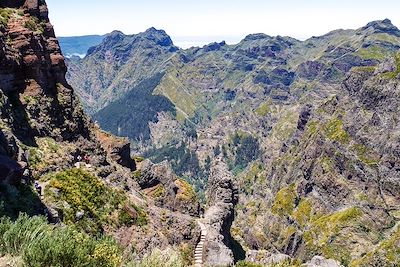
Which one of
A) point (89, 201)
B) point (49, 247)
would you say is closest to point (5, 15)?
point (89, 201)

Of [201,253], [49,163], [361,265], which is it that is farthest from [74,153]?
[361,265]

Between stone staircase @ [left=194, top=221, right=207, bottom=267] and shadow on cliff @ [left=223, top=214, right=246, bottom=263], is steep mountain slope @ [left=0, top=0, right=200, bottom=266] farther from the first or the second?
shadow on cliff @ [left=223, top=214, right=246, bottom=263]

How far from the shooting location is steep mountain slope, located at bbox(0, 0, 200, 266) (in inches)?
1243

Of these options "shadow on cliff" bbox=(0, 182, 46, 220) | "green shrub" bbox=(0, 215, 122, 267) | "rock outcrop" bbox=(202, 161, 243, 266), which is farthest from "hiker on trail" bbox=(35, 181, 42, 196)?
"rock outcrop" bbox=(202, 161, 243, 266)

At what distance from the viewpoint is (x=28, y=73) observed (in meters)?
73.4

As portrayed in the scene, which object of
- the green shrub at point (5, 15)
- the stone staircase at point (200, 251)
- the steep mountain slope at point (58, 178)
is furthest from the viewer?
the green shrub at point (5, 15)

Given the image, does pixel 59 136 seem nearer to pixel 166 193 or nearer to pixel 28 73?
pixel 28 73

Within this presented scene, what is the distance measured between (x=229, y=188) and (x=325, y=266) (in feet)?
89.0

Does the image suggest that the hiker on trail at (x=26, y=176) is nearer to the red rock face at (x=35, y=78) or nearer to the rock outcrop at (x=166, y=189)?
the red rock face at (x=35, y=78)

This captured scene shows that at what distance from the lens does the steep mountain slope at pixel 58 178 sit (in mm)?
31578

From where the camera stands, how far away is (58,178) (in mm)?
59969

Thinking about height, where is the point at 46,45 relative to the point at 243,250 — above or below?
above

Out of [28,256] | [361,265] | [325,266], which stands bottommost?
[361,265]

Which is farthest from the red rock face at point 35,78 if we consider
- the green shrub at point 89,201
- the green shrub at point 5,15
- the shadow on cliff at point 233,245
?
the shadow on cliff at point 233,245
